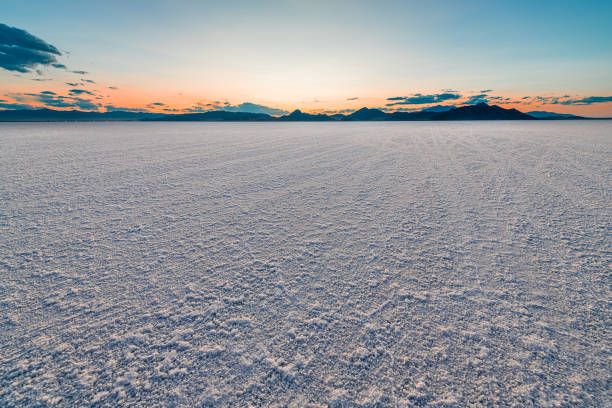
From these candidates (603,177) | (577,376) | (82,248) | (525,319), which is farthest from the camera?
(603,177)

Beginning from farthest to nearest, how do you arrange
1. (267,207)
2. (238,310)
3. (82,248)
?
(267,207) → (82,248) → (238,310)

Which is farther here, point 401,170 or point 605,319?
point 401,170

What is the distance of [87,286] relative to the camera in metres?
2.55

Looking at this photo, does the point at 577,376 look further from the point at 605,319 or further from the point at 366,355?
the point at 366,355

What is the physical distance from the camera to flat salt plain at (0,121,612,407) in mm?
1629

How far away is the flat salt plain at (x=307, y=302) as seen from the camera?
1629mm

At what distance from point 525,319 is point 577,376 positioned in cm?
47

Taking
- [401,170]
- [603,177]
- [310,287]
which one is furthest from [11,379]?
[603,177]

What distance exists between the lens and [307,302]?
91.8 inches

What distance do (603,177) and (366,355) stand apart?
9.04m

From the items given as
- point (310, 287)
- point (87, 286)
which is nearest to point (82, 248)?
point (87, 286)

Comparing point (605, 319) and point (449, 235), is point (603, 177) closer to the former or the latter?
point (449, 235)

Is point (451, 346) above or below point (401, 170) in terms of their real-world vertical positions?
below

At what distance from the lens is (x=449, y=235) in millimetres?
3527
